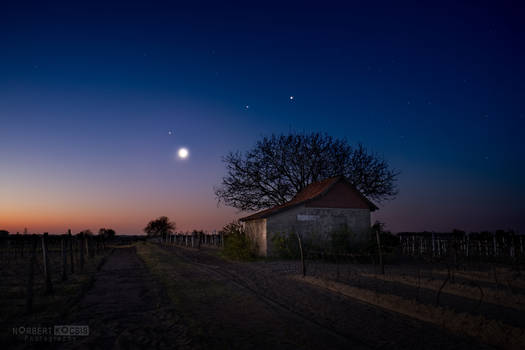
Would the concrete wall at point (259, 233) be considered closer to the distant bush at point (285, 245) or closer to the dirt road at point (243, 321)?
the distant bush at point (285, 245)

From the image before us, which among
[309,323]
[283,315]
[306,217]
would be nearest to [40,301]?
[283,315]

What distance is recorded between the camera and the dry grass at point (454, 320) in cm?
566

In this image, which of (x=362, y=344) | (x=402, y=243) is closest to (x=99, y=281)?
(x=362, y=344)

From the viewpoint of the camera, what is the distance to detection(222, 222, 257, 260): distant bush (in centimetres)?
2225

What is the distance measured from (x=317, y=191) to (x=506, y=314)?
16231mm

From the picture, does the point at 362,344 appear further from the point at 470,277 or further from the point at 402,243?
the point at 402,243

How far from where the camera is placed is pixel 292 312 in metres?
7.63

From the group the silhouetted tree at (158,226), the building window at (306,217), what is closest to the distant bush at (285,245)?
the building window at (306,217)

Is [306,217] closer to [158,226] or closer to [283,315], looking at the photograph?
[283,315]

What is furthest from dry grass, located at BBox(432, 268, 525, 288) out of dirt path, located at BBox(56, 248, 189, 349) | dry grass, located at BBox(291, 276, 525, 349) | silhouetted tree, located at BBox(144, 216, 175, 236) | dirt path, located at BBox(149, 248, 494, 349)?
silhouetted tree, located at BBox(144, 216, 175, 236)

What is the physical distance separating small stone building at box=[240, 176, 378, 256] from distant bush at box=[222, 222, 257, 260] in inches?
27.4

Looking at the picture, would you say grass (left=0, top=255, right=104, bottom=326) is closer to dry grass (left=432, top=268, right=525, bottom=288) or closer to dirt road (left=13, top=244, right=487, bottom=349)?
dirt road (left=13, top=244, right=487, bottom=349)

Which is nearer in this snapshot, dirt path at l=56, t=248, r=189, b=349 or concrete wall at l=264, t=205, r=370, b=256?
dirt path at l=56, t=248, r=189, b=349

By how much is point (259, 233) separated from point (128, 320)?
53.9 ft
